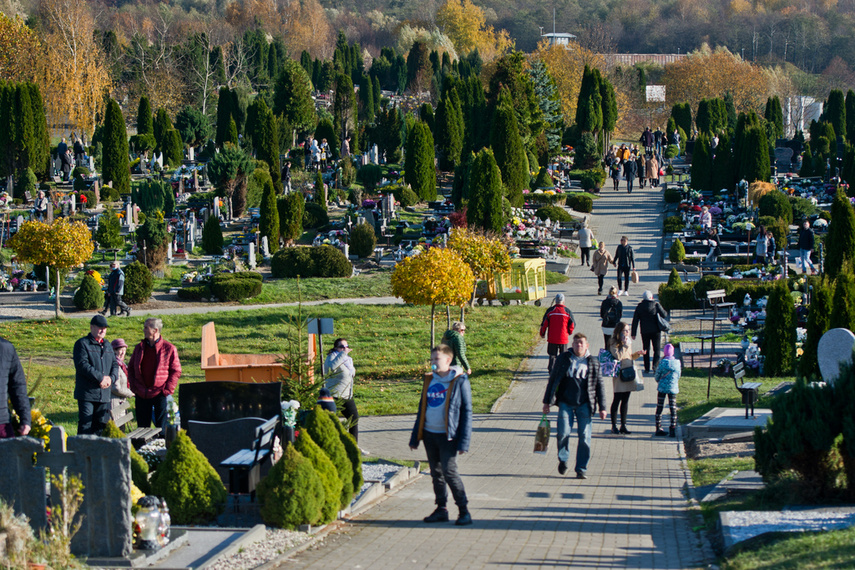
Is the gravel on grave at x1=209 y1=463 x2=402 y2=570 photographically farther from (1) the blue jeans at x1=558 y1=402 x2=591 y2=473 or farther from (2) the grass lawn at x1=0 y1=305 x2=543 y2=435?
(2) the grass lawn at x1=0 y1=305 x2=543 y2=435

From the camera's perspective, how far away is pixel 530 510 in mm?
8969

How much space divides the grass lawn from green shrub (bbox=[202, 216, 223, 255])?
9.54 m

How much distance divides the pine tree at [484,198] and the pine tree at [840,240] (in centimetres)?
1281

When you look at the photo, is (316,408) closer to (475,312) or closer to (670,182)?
(475,312)

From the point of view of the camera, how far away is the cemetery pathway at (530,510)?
24.3ft

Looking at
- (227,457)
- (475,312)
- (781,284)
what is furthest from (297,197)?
(227,457)

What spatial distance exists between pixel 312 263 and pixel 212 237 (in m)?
4.79

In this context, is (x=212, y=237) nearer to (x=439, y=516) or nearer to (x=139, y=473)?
(x=139, y=473)

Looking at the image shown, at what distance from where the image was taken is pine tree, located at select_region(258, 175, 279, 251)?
111 feet

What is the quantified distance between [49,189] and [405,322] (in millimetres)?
25198

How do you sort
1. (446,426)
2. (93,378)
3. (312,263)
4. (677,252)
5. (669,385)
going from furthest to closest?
(677,252)
(312,263)
(669,385)
(93,378)
(446,426)

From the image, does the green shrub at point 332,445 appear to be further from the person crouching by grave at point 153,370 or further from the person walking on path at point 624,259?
the person walking on path at point 624,259

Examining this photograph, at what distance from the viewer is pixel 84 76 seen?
197 feet

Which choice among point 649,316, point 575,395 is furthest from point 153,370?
point 649,316
